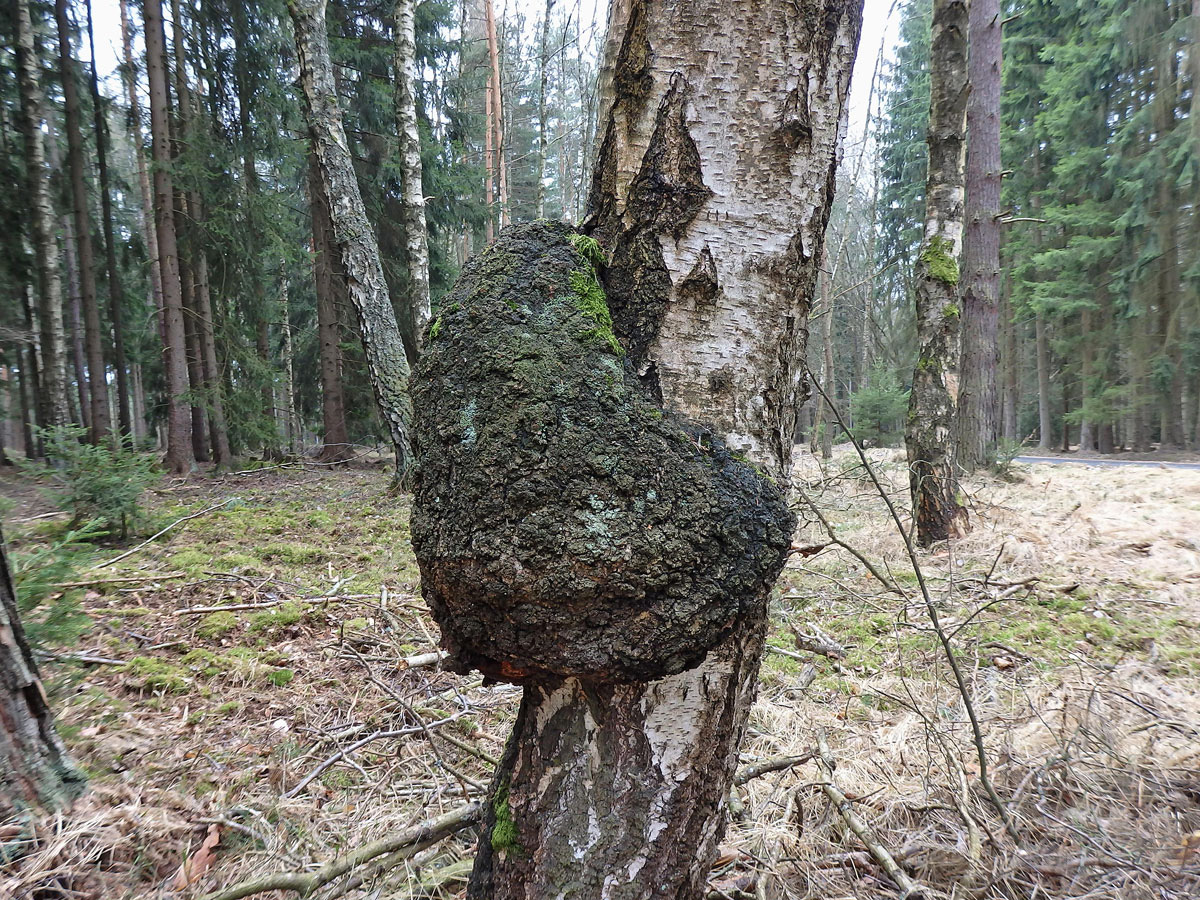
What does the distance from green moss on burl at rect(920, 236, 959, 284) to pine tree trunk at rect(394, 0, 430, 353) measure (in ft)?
19.6

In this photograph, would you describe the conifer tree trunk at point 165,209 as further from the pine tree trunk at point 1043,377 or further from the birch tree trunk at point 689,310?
the pine tree trunk at point 1043,377

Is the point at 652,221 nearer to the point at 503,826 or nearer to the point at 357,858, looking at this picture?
the point at 503,826

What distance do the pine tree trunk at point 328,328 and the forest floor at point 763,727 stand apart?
264 inches

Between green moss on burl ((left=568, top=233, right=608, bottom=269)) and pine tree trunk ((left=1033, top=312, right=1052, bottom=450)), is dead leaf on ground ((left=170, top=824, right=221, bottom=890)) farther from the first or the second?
pine tree trunk ((left=1033, top=312, right=1052, bottom=450))

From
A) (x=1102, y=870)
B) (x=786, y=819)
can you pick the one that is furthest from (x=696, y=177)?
(x=1102, y=870)

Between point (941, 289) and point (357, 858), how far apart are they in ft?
19.4

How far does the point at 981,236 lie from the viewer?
6.54 meters

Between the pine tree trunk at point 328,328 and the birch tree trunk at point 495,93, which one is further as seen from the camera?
the birch tree trunk at point 495,93

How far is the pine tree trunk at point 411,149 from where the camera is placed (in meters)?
7.89

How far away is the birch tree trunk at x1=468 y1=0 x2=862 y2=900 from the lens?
42.4 inches

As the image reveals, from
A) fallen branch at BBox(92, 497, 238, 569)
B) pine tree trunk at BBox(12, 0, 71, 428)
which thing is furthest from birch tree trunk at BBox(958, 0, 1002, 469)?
pine tree trunk at BBox(12, 0, 71, 428)

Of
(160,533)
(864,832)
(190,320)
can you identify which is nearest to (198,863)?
(864,832)

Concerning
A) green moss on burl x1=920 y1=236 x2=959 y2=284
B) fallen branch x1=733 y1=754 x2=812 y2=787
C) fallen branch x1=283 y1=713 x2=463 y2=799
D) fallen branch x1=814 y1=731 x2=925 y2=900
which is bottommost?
fallen branch x1=283 y1=713 x2=463 y2=799

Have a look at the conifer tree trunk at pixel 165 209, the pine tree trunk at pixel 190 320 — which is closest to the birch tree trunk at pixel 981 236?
the conifer tree trunk at pixel 165 209
